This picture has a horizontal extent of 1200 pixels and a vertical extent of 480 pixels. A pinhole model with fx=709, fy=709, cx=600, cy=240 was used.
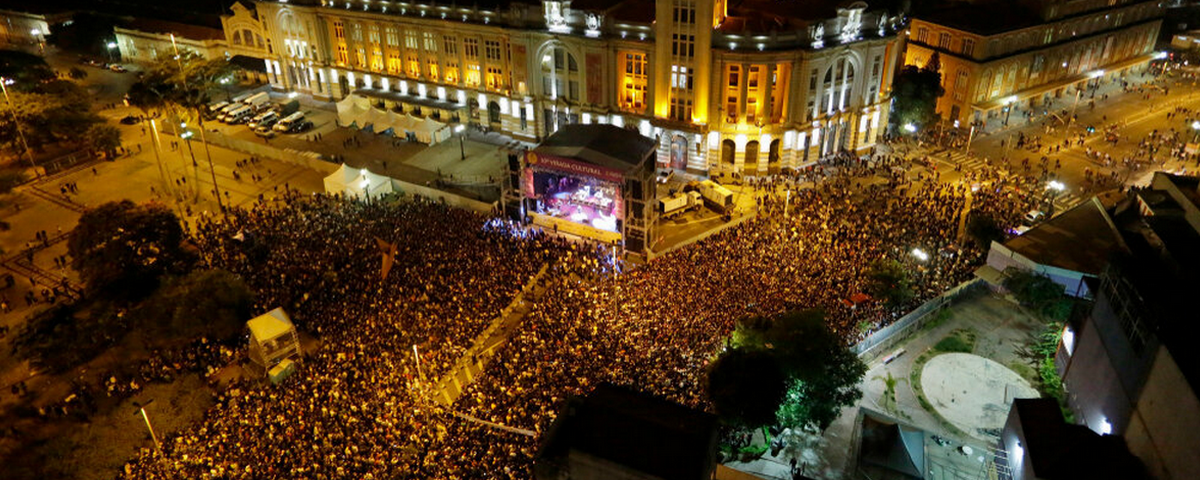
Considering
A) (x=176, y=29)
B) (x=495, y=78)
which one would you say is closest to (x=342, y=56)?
(x=495, y=78)

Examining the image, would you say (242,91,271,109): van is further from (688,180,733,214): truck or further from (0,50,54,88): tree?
(688,180,733,214): truck

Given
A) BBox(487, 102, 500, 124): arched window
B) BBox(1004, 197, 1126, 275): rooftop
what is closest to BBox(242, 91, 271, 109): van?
BBox(487, 102, 500, 124): arched window

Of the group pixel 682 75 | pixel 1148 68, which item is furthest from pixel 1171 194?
pixel 1148 68

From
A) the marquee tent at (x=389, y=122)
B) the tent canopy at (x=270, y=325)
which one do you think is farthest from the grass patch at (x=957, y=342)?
the marquee tent at (x=389, y=122)

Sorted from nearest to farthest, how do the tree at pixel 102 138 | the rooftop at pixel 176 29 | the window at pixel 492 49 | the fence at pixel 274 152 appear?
the fence at pixel 274 152
the tree at pixel 102 138
the window at pixel 492 49
the rooftop at pixel 176 29

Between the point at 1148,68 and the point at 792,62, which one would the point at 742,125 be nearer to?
the point at 792,62

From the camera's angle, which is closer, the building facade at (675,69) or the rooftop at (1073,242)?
the rooftop at (1073,242)

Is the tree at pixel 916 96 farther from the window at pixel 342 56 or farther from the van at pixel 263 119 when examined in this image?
the van at pixel 263 119
